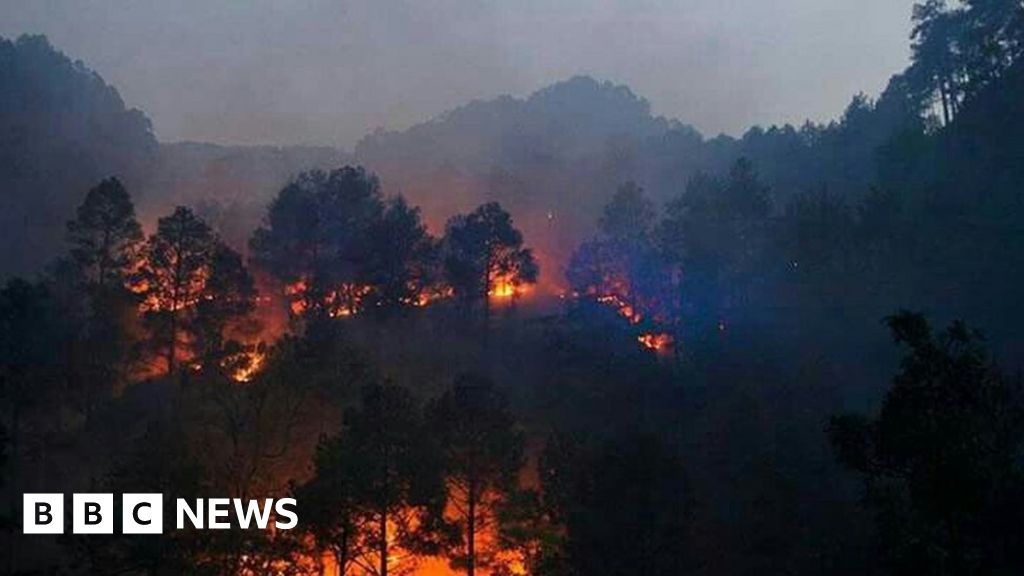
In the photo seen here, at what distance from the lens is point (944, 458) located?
13547 millimetres

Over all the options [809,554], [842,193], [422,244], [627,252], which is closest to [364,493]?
[809,554]

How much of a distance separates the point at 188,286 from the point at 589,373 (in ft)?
73.3

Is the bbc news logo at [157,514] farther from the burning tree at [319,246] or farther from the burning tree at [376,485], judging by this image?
the burning tree at [319,246]

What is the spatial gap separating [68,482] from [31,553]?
187 inches

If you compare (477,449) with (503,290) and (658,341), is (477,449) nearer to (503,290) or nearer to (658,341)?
(658,341)

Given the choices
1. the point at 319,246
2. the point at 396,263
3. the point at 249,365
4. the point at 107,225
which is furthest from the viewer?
the point at 319,246

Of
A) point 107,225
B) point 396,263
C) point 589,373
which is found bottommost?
point 589,373

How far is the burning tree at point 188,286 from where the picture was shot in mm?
42719

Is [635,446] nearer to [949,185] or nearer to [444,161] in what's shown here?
[949,185]

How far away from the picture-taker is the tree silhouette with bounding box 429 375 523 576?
27875 mm

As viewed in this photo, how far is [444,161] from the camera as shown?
141 meters

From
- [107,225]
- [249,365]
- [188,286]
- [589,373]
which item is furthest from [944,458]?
[107,225]

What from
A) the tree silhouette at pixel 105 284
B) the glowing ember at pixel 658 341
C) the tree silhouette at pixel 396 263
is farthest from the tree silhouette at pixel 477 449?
the glowing ember at pixel 658 341

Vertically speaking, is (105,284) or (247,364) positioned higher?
(105,284)
